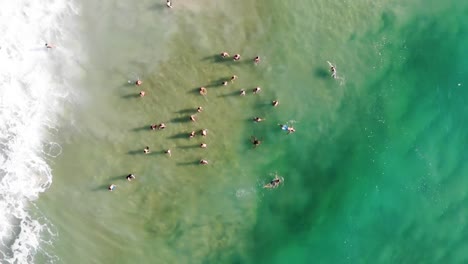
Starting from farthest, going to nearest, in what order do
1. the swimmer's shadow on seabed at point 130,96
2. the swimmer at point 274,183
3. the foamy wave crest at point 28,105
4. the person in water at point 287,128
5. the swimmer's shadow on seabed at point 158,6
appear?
Answer: the swimmer at point 274,183, the person in water at point 287,128, the swimmer's shadow on seabed at point 130,96, the swimmer's shadow on seabed at point 158,6, the foamy wave crest at point 28,105

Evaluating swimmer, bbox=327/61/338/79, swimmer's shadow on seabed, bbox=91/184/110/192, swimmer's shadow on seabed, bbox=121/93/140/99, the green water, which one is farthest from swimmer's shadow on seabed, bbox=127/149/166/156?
swimmer, bbox=327/61/338/79

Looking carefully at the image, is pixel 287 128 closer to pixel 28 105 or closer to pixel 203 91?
pixel 203 91

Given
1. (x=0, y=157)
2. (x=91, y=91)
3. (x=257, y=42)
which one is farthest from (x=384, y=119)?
→ (x=0, y=157)

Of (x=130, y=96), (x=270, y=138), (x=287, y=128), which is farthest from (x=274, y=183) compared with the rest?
(x=130, y=96)

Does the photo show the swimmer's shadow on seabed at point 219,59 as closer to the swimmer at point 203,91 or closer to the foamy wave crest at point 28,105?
the swimmer at point 203,91

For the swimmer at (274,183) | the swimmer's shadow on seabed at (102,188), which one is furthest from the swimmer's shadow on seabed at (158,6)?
the swimmer at (274,183)

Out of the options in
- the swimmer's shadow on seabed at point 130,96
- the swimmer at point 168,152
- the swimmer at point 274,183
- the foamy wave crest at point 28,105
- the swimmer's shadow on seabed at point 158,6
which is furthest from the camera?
the swimmer at point 274,183

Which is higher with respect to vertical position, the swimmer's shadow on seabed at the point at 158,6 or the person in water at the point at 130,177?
the swimmer's shadow on seabed at the point at 158,6
